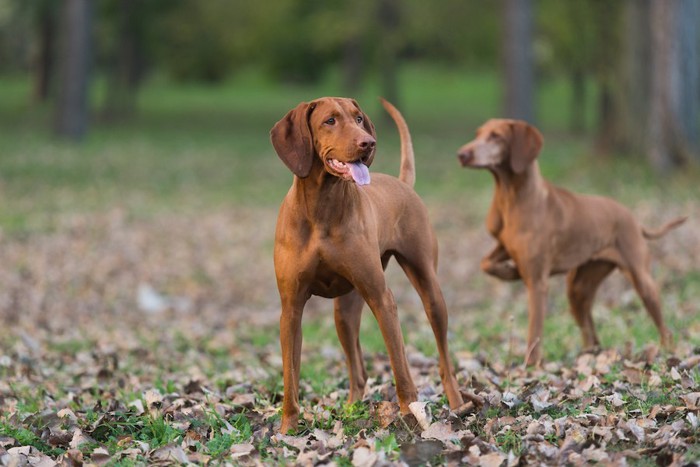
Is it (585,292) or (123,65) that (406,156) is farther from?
(123,65)

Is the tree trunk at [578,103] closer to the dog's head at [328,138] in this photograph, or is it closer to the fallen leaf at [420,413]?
the fallen leaf at [420,413]

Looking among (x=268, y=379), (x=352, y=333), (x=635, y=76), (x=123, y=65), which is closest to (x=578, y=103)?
(x=123, y=65)

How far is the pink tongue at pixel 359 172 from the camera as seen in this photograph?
4844 mm

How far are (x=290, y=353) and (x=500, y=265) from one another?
286 cm

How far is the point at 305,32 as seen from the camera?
44.2 metres

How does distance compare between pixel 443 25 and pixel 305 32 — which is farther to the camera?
pixel 305 32

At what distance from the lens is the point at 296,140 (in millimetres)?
5168

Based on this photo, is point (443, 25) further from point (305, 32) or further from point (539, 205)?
point (539, 205)

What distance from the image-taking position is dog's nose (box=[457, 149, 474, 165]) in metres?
7.45

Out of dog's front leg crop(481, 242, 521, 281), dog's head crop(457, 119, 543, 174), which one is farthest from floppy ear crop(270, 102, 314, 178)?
dog's front leg crop(481, 242, 521, 281)

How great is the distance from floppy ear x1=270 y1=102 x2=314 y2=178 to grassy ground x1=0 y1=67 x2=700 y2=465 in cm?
136

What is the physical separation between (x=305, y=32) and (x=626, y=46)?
2555 centimetres

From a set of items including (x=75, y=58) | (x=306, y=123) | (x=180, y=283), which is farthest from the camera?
(x=75, y=58)

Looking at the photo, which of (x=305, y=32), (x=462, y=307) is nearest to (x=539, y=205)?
(x=462, y=307)
